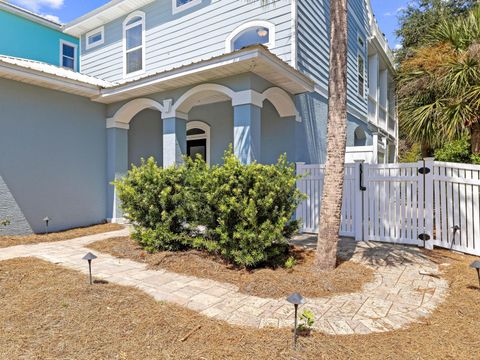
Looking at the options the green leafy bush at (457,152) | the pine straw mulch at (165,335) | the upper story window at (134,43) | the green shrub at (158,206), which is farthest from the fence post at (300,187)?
the upper story window at (134,43)

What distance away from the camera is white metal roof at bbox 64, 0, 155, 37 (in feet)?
34.9

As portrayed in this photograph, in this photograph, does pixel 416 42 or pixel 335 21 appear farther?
pixel 416 42

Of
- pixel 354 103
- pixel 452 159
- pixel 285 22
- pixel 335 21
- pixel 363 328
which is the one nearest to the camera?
pixel 363 328

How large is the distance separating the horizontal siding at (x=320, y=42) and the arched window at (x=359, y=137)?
70 cm

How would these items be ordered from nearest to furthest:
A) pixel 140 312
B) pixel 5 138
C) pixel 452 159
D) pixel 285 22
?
1. pixel 140 312
2. pixel 5 138
3. pixel 285 22
4. pixel 452 159

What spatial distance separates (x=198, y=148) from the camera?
10.8m

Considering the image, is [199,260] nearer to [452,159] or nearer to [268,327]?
[268,327]

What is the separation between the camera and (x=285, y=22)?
7.81 meters

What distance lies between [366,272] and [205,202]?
272 centimetres

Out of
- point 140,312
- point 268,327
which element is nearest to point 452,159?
point 268,327

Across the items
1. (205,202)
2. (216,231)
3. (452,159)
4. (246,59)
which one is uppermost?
(246,59)

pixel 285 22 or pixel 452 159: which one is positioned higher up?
pixel 285 22

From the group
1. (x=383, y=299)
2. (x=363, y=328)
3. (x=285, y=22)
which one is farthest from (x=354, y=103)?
(x=363, y=328)

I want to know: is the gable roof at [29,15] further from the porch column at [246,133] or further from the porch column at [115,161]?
the porch column at [246,133]
